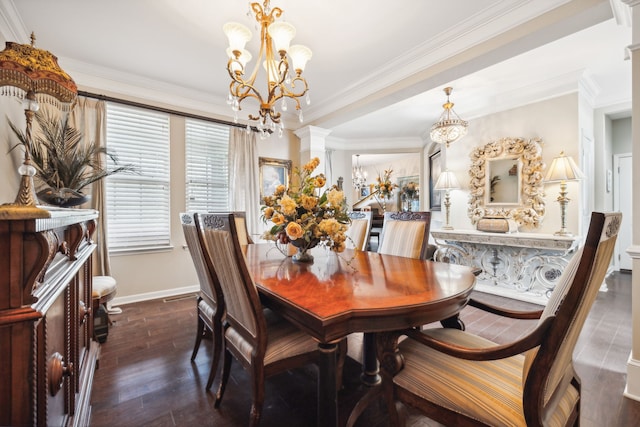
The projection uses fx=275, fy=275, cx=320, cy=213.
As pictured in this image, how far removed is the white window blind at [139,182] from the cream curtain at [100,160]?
13cm

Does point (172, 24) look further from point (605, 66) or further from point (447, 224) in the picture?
point (605, 66)

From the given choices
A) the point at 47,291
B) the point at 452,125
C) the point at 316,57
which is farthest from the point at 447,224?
the point at 47,291

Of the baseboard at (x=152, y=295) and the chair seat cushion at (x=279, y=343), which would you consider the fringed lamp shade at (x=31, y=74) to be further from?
the baseboard at (x=152, y=295)

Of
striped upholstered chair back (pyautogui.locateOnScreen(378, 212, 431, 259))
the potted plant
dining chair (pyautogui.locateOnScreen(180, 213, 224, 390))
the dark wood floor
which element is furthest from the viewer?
the potted plant

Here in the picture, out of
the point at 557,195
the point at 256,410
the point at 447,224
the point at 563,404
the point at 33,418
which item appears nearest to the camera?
the point at 33,418

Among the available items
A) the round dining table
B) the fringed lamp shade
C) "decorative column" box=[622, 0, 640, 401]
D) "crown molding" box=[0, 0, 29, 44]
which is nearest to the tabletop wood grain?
the round dining table

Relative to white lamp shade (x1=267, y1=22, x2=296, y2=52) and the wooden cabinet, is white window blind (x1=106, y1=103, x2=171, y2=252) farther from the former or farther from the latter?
the wooden cabinet

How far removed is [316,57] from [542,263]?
12.1 feet

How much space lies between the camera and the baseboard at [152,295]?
3.28 m

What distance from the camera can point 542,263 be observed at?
3.46 metres

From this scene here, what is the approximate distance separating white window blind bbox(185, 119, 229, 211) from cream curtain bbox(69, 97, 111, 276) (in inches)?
36.8

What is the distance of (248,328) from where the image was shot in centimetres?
130

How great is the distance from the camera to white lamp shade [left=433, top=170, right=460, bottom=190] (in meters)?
4.18

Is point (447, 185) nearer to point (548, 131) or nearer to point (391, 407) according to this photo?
point (548, 131)
